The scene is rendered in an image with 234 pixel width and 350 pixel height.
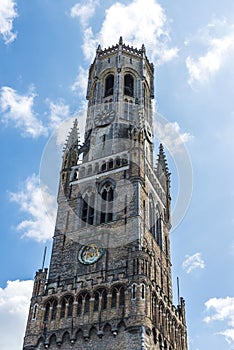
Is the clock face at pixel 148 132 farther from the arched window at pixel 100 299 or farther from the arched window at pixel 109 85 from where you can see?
the arched window at pixel 100 299

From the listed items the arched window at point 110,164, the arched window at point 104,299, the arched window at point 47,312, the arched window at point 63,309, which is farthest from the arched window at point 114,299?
the arched window at point 110,164

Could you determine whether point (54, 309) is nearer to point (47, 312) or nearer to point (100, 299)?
point (47, 312)

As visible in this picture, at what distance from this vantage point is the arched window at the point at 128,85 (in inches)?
2441

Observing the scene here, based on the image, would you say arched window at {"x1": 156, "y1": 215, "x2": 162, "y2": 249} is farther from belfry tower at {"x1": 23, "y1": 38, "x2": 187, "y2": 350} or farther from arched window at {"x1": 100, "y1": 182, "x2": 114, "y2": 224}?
arched window at {"x1": 100, "y1": 182, "x2": 114, "y2": 224}

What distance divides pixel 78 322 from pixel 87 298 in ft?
6.83

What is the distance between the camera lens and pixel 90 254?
1672 inches

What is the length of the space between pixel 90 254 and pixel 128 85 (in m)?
28.8

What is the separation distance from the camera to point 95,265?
41469 millimetres

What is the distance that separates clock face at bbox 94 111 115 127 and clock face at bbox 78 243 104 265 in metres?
18.7

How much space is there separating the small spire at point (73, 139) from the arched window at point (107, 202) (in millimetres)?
9658

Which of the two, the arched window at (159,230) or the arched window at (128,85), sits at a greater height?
the arched window at (128,85)

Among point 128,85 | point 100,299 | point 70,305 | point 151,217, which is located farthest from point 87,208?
point 128,85

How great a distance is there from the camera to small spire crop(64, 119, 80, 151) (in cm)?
5584

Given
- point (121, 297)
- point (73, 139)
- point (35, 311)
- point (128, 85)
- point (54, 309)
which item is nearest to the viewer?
point (121, 297)
